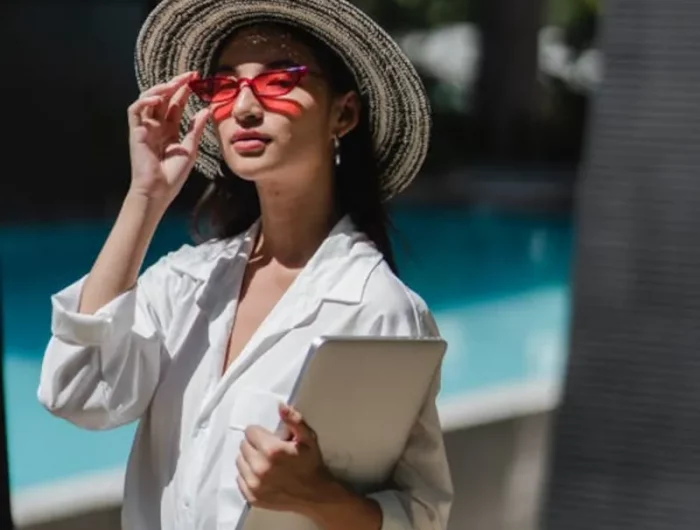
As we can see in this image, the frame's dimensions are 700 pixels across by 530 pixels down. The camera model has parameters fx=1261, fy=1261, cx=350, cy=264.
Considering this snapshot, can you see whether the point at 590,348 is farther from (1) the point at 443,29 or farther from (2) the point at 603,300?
(1) the point at 443,29

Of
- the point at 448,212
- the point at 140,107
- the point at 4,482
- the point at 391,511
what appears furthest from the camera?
the point at 448,212

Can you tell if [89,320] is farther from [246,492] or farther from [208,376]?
[246,492]

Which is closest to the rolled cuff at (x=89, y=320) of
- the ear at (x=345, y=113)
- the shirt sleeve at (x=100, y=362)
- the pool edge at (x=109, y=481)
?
the shirt sleeve at (x=100, y=362)

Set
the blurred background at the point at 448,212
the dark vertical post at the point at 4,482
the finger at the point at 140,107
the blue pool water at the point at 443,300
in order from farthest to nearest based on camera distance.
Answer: the blue pool water at the point at 443,300 < the blurred background at the point at 448,212 < the dark vertical post at the point at 4,482 < the finger at the point at 140,107

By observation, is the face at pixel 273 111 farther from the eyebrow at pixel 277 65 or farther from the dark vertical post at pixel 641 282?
the dark vertical post at pixel 641 282

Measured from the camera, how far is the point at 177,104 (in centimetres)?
165

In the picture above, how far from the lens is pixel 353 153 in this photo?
5.74 ft

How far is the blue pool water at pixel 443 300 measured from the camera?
5441 mm

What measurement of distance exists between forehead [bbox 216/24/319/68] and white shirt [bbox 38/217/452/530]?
0.77 ft

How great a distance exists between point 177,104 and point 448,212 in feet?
41.2

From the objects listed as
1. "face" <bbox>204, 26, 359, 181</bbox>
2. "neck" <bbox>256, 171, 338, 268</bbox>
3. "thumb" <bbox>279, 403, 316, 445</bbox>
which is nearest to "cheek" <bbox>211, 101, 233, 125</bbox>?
"face" <bbox>204, 26, 359, 181</bbox>

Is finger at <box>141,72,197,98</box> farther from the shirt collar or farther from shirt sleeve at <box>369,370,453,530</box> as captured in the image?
shirt sleeve at <box>369,370,453,530</box>

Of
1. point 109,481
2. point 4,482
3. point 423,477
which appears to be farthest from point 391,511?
point 109,481

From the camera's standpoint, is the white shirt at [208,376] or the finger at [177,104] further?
the finger at [177,104]
